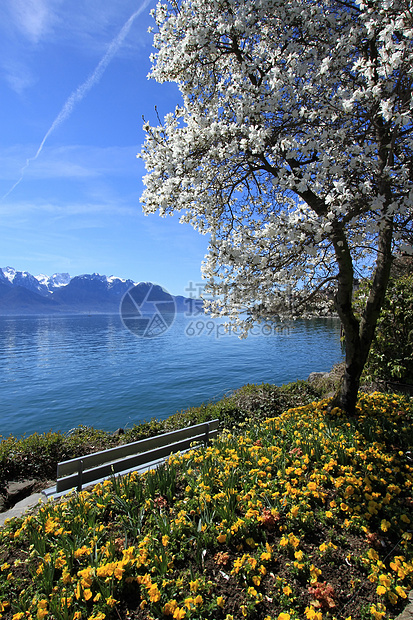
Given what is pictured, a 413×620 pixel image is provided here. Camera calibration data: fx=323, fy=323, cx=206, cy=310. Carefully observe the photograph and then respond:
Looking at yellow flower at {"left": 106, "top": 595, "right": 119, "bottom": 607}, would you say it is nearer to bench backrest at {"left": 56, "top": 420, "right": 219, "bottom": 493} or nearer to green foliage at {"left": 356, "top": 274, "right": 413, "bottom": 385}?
bench backrest at {"left": 56, "top": 420, "right": 219, "bottom": 493}

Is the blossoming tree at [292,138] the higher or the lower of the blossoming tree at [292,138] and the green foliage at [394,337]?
the higher

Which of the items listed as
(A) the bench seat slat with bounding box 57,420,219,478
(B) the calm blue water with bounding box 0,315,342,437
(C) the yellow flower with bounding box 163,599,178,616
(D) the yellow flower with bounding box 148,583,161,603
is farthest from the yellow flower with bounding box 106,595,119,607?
(B) the calm blue water with bounding box 0,315,342,437

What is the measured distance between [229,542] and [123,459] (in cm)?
243

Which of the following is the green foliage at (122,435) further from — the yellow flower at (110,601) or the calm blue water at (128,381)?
the yellow flower at (110,601)

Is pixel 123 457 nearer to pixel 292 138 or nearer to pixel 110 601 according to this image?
pixel 110 601

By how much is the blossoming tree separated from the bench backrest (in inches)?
102

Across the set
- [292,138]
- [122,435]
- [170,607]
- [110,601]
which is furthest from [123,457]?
[292,138]

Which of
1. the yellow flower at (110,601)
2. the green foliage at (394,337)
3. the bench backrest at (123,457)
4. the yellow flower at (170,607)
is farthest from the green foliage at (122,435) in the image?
the yellow flower at (110,601)

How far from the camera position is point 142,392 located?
67.4 feet

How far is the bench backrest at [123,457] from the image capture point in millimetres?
4926

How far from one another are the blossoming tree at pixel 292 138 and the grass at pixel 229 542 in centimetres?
273

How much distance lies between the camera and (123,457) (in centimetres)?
606

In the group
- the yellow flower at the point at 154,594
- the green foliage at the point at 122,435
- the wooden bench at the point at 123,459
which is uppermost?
the yellow flower at the point at 154,594

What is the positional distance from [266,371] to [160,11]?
68.9 ft
